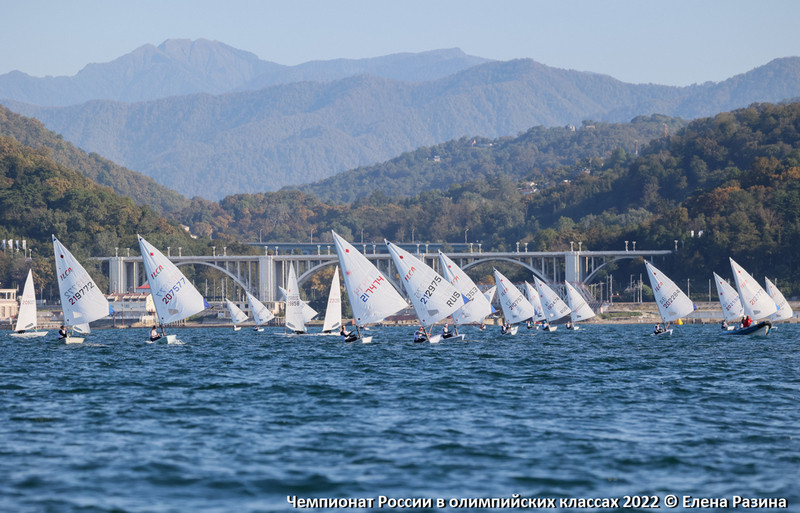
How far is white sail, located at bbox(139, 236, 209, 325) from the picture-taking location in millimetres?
61812

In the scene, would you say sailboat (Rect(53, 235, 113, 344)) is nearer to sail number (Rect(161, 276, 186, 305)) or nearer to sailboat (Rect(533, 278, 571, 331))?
sail number (Rect(161, 276, 186, 305))

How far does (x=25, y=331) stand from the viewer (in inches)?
3228

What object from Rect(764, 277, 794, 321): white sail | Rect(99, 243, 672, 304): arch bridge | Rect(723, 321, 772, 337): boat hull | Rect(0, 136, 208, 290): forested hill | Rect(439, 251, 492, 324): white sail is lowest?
Rect(723, 321, 772, 337): boat hull

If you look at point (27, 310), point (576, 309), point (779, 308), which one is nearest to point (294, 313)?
point (27, 310)

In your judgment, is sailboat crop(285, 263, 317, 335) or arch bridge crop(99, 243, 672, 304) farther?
arch bridge crop(99, 243, 672, 304)

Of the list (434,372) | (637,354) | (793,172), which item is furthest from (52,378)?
(793,172)

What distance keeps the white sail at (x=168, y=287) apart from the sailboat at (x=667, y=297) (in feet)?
108

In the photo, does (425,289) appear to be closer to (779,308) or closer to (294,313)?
(779,308)

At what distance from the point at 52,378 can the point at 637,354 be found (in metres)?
29.8

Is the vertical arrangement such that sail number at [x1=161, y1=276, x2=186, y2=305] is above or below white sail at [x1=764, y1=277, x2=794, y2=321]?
above

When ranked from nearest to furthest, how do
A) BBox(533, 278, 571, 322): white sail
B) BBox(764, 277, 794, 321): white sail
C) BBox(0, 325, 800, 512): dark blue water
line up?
1. BBox(0, 325, 800, 512): dark blue water
2. BBox(764, 277, 794, 321): white sail
3. BBox(533, 278, 571, 322): white sail

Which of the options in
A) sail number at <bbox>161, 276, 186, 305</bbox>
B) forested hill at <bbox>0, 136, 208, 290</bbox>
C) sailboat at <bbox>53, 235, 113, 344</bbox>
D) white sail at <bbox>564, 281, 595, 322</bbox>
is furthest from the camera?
forested hill at <bbox>0, 136, 208, 290</bbox>

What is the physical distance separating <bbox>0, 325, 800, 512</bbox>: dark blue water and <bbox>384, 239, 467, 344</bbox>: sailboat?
887 cm

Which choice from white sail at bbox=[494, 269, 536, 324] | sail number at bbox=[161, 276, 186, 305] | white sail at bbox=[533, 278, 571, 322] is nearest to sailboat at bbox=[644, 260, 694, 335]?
white sail at bbox=[494, 269, 536, 324]
